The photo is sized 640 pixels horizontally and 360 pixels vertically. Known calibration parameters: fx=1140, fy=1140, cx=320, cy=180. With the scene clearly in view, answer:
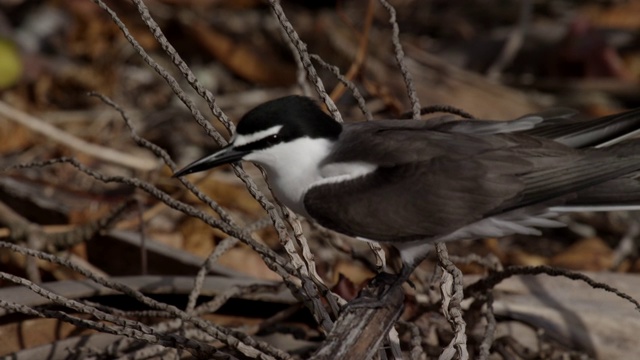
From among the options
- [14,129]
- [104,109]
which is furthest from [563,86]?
[14,129]

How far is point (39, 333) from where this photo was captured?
10.9 feet

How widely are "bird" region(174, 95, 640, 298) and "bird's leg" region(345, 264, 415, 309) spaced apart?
0.01 meters

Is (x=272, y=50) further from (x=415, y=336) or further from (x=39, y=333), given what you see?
(x=415, y=336)

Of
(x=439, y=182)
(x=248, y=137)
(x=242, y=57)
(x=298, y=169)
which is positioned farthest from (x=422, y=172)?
(x=242, y=57)

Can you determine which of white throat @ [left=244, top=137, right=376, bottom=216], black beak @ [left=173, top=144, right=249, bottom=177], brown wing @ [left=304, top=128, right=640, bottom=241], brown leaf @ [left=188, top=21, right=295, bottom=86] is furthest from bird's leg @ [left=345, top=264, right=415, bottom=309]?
brown leaf @ [left=188, top=21, right=295, bottom=86]

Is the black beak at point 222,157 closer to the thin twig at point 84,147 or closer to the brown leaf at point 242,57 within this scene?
the thin twig at point 84,147

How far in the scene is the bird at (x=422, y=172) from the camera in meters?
2.70

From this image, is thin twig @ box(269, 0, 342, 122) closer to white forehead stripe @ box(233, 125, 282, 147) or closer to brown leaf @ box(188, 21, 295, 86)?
white forehead stripe @ box(233, 125, 282, 147)

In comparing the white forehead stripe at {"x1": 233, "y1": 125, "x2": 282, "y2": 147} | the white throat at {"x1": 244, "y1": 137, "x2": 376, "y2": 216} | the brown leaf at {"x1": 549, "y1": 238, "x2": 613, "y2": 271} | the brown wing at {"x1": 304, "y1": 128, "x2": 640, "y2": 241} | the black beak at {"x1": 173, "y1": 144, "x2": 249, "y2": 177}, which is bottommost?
the black beak at {"x1": 173, "y1": 144, "x2": 249, "y2": 177}

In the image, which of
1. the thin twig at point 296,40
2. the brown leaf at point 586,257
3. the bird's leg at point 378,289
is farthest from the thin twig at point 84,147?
the bird's leg at point 378,289

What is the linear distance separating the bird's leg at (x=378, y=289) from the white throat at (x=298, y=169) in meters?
0.24

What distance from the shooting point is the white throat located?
8.89 feet

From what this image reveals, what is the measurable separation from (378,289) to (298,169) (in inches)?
13.7

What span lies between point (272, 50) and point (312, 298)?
13.8 feet
